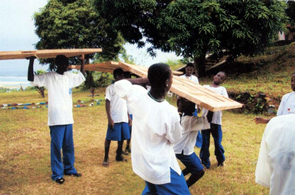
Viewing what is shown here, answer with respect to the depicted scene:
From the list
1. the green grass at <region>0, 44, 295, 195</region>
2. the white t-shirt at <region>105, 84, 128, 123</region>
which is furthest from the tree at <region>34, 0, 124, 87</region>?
the white t-shirt at <region>105, 84, 128, 123</region>

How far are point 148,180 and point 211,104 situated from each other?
927 mm

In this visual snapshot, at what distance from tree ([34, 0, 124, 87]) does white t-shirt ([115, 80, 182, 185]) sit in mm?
17680

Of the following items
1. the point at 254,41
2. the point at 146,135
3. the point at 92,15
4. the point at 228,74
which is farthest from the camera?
the point at 92,15

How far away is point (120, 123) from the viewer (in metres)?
5.09

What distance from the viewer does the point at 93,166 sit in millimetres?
5141

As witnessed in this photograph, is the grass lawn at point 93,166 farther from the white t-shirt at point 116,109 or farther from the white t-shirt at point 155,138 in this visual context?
the white t-shirt at point 155,138

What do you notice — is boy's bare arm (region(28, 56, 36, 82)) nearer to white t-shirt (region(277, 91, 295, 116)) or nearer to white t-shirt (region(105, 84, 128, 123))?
white t-shirt (region(105, 84, 128, 123))

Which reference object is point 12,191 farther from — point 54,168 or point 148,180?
point 148,180

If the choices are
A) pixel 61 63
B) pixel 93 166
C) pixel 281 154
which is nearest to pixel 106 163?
pixel 93 166

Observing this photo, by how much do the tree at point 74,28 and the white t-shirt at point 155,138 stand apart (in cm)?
1768

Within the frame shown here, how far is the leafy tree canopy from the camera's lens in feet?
64.0

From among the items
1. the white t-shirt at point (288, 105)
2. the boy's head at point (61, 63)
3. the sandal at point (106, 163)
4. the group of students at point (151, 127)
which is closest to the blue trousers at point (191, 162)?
the group of students at point (151, 127)

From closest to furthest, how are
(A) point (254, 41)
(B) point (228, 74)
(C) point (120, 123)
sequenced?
(C) point (120, 123)
(A) point (254, 41)
(B) point (228, 74)

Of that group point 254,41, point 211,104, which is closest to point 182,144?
point 211,104
